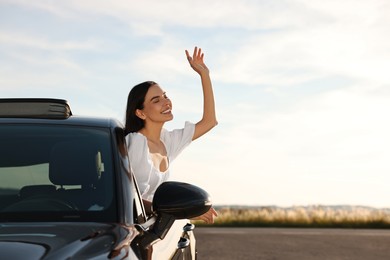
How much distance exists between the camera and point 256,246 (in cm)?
1570

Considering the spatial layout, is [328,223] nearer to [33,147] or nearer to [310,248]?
[310,248]

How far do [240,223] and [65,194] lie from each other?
19.9m

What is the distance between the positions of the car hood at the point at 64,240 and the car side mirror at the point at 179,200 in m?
0.27

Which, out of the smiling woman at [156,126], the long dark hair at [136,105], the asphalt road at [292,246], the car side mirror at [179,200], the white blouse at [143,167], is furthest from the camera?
the asphalt road at [292,246]

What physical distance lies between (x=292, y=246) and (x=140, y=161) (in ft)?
32.5

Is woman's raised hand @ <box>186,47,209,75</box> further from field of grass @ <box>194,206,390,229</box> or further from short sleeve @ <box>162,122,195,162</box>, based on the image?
field of grass @ <box>194,206,390,229</box>

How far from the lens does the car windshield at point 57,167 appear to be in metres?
4.33

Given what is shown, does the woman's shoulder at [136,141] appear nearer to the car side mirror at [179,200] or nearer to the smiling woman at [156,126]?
the smiling woman at [156,126]

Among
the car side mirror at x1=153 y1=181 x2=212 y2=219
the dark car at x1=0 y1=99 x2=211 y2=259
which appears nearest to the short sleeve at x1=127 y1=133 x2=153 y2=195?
the dark car at x1=0 y1=99 x2=211 y2=259

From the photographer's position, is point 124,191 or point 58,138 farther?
point 58,138

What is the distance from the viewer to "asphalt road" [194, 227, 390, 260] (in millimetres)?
14422

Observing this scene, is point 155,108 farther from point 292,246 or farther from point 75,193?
point 292,246

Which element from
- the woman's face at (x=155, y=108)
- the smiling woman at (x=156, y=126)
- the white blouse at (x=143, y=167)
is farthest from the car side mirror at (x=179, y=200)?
the woman's face at (x=155, y=108)

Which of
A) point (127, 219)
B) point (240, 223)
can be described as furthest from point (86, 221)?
point (240, 223)
